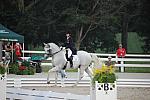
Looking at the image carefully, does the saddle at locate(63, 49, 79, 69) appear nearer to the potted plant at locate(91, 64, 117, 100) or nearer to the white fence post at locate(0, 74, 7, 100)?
the white fence post at locate(0, 74, 7, 100)

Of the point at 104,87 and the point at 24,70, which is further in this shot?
the point at 24,70

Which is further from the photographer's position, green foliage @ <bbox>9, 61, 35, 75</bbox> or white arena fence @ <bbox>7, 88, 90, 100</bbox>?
green foliage @ <bbox>9, 61, 35, 75</bbox>

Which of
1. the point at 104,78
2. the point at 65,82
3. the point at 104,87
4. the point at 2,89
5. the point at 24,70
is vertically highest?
the point at 104,78

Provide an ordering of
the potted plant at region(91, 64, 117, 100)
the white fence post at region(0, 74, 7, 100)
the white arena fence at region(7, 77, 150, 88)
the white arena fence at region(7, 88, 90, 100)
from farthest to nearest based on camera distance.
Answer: the white arena fence at region(7, 77, 150, 88), the white fence post at region(0, 74, 7, 100), the white arena fence at region(7, 88, 90, 100), the potted plant at region(91, 64, 117, 100)

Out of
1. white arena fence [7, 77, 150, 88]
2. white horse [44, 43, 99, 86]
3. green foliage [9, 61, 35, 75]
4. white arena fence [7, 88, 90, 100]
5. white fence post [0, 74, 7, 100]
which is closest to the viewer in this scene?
white arena fence [7, 88, 90, 100]

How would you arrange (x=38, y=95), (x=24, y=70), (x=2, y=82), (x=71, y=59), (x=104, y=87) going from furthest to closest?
1. (x=24, y=70)
2. (x=71, y=59)
3. (x=2, y=82)
4. (x=38, y=95)
5. (x=104, y=87)

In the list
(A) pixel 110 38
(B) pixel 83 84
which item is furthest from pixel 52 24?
(B) pixel 83 84

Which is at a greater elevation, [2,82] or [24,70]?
[2,82]

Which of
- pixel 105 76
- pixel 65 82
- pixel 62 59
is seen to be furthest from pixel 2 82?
pixel 65 82

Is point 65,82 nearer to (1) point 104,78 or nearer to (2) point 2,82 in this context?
(2) point 2,82

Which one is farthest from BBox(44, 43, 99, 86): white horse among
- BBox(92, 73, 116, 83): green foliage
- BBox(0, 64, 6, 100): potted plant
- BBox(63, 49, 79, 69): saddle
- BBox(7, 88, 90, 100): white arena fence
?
BBox(92, 73, 116, 83): green foliage

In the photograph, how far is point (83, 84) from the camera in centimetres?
2186

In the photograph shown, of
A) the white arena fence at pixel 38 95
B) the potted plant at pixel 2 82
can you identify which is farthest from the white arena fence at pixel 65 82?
the potted plant at pixel 2 82

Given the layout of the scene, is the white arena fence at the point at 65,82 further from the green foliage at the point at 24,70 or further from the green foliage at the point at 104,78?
the green foliage at the point at 104,78
